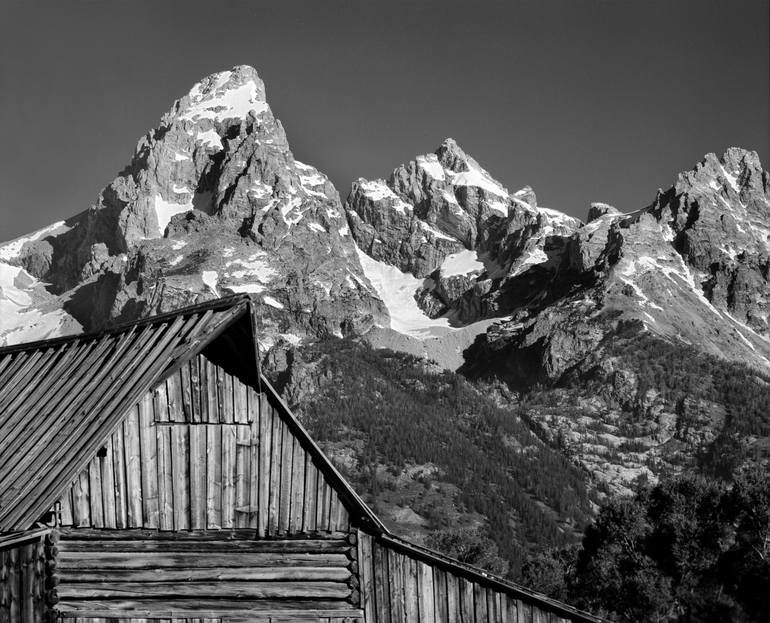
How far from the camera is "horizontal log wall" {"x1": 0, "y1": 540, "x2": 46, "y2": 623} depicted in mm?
13047

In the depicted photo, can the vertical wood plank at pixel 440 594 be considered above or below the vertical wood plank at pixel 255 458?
below

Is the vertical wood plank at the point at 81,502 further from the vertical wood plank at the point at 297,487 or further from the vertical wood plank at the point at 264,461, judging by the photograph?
the vertical wood plank at the point at 297,487

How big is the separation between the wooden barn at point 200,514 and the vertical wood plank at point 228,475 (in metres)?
0.02

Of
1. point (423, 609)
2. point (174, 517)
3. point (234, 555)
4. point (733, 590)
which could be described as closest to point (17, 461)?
point (174, 517)

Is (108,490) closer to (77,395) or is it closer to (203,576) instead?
(77,395)

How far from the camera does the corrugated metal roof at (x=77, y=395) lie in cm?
1299

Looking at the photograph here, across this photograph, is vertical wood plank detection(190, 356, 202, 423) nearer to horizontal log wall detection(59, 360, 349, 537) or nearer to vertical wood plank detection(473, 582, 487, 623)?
horizontal log wall detection(59, 360, 349, 537)

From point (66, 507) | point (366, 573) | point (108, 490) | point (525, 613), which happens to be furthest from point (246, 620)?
point (525, 613)

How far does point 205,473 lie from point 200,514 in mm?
569

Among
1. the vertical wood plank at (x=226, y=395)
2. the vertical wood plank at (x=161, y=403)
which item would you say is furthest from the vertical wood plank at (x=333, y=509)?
the vertical wood plank at (x=161, y=403)

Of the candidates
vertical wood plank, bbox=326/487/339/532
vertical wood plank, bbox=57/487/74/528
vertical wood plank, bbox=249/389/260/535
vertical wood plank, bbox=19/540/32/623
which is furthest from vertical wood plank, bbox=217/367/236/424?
vertical wood plank, bbox=19/540/32/623

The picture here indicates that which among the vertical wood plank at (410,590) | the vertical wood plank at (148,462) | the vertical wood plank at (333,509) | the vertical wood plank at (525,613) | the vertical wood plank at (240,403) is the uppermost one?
the vertical wood plank at (240,403)

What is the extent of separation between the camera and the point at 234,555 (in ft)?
45.7

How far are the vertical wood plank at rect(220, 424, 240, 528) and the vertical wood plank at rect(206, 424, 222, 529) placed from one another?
0.06 metres
